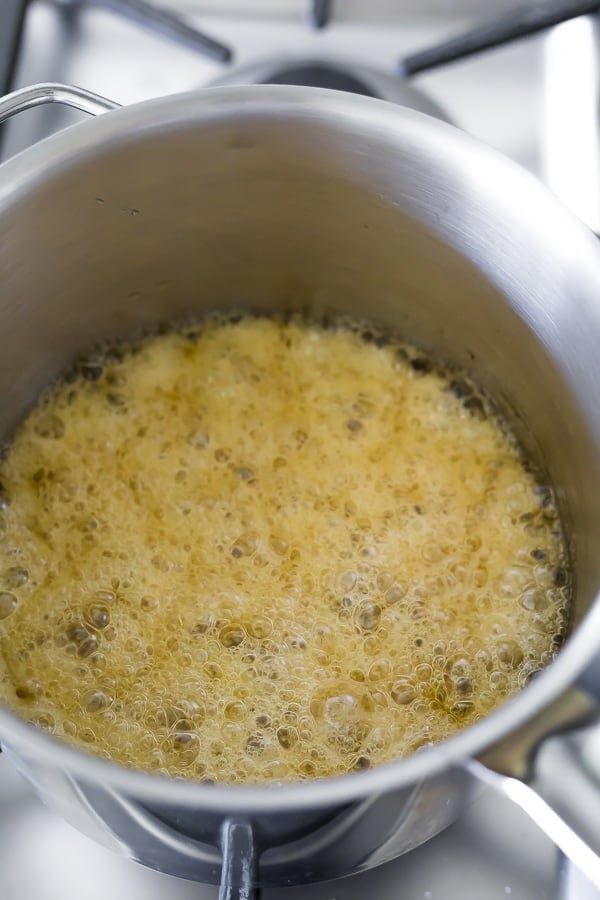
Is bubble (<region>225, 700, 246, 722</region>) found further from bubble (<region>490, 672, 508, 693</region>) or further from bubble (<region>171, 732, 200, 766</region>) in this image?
bubble (<region>490, 672, 508, 693</region>)

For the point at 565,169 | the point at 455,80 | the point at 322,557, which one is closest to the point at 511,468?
the point at 322,557

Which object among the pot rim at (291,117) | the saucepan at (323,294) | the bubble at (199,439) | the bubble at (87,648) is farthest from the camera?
the bubble at (199,439)

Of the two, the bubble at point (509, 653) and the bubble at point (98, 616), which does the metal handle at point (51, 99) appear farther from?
the bubble at point (509, 653)

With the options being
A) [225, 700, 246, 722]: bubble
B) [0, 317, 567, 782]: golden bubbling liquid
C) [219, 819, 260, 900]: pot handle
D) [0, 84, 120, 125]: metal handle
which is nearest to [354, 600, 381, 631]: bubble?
[0, 317, 567, 782]: golden bubbling liquid

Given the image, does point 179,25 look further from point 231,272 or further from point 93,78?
point 231,272

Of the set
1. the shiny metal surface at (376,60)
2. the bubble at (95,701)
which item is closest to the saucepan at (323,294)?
the bubble at (95,701)

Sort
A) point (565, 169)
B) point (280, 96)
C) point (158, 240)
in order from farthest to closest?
point (565, 169) → point (158, 240) → point (280, 96)
